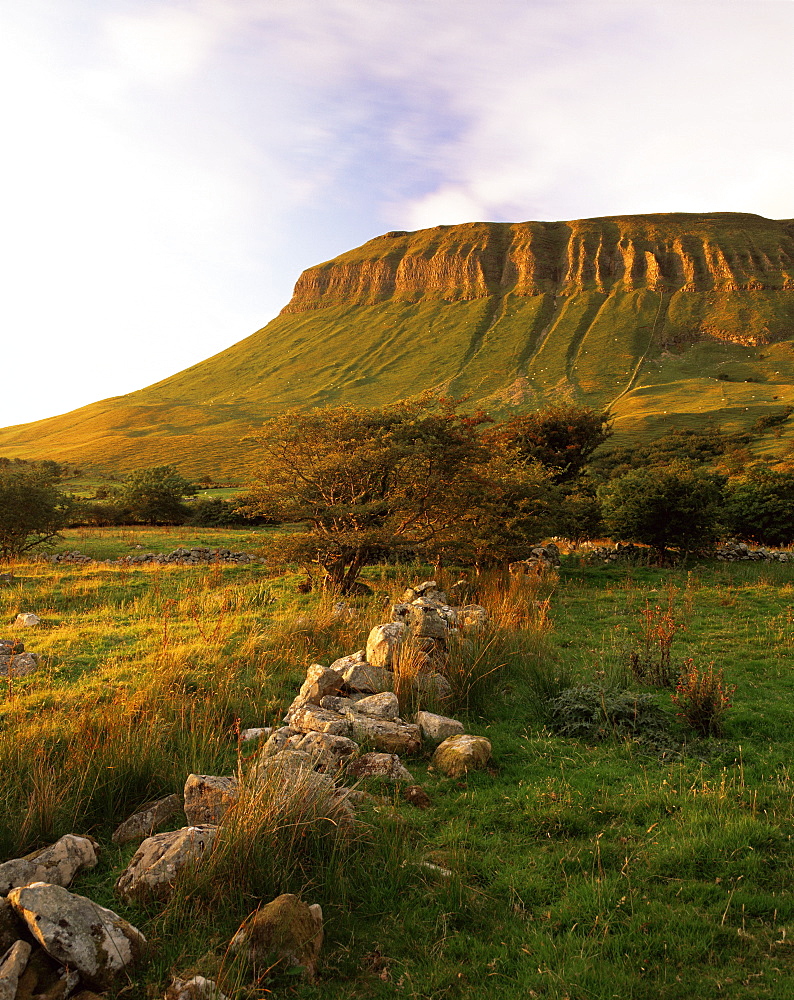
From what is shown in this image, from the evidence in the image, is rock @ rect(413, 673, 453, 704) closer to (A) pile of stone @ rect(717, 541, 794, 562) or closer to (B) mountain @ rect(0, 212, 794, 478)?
(A) pile of stone @ rect(717, 541, 794, 562)

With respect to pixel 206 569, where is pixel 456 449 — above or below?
above

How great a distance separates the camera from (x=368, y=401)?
381 feet

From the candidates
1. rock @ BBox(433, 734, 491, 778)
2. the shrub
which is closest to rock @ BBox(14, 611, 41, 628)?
rock @ BBox(433, 734, 491, 778)

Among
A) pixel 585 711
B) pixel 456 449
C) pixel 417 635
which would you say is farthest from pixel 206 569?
pixel 585 711

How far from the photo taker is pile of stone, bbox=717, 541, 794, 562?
63.2 feet

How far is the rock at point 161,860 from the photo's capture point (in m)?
3.60

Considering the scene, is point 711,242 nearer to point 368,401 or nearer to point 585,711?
point 368,401

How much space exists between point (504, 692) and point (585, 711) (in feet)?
4.03

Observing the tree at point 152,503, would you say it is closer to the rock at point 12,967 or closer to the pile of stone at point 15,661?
the pile of stone at point 15,661

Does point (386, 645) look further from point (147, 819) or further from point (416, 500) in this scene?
point (416, 500)

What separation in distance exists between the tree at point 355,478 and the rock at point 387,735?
7.52 meters

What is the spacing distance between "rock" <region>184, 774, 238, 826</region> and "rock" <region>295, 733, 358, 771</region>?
33.6 inches

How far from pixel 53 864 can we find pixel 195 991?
1543 mm

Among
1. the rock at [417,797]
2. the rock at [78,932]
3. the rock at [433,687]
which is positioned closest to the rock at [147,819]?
the rock at [78,932]
